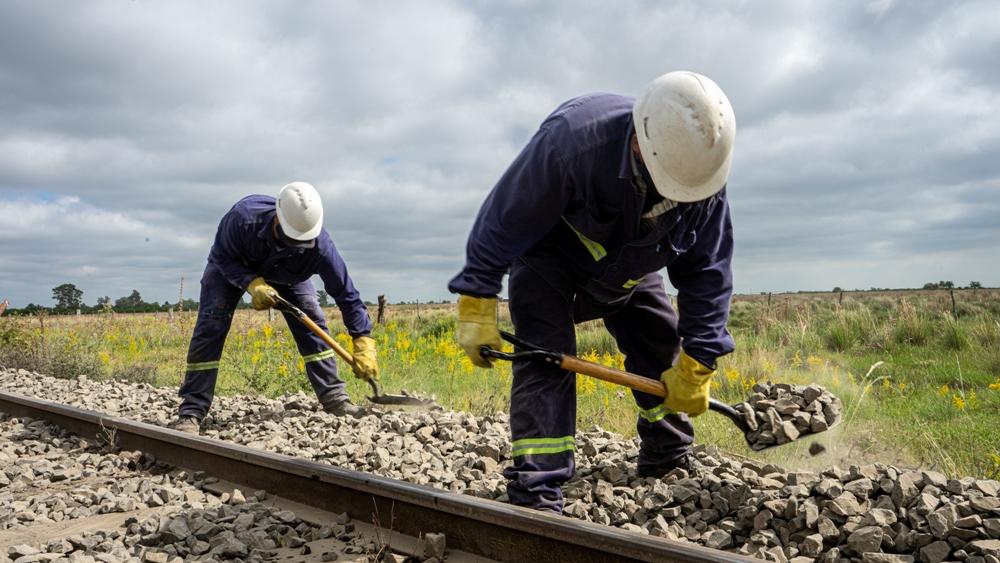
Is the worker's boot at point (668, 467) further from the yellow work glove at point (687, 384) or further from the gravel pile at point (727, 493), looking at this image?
the yellow work glove at point (687, 384)

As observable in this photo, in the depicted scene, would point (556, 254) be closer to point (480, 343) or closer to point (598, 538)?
point (480, 343)

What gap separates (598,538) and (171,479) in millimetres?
3331

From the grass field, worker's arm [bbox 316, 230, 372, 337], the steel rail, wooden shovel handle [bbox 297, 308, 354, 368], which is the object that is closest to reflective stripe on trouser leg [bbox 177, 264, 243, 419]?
wooden shovel handle [bbox 297, 308, 354, 368]

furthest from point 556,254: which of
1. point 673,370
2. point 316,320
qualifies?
point 316,320

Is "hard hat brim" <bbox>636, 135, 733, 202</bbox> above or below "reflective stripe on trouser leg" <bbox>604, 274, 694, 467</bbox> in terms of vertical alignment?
above

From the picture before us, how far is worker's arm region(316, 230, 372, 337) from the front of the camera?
22.4 ft

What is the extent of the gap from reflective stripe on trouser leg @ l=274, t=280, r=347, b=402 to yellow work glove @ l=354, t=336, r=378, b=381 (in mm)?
318

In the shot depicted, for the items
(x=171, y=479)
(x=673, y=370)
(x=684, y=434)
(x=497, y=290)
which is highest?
(x=497, y=290)

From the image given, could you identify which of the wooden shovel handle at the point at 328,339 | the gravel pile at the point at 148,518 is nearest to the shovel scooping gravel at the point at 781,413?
the gravel pile at the point at 148,518

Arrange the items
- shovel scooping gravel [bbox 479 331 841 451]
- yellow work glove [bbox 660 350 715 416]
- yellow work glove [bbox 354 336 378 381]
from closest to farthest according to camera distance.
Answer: yellow work glove [bbox 660 350 715 416] < shovel scooping gravel [bbox 479 331 841 451] < yellow work glove [bbox 354 336 378 381]

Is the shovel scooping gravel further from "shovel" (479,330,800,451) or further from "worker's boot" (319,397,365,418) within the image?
"worker's boot" (319,397,365,418)

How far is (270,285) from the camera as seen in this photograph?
705 cm

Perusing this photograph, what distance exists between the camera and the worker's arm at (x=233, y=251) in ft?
21.8

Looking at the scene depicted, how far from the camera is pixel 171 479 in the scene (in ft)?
16.3
